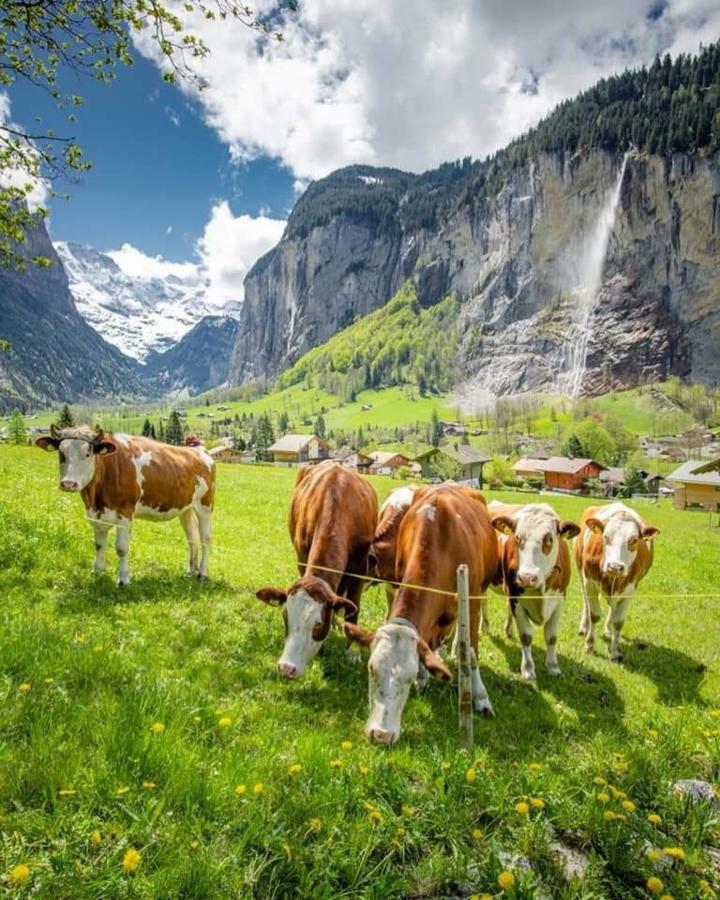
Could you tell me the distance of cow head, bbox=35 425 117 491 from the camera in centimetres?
888

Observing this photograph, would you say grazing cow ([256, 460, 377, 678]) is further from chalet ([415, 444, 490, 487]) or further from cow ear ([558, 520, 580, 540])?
chalet ([415, 444, 490, 487])

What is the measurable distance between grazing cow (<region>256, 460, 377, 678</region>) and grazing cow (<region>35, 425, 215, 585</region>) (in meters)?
3.04

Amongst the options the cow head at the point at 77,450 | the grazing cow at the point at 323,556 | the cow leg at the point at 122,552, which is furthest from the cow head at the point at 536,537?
the cow head at the point at 77,450

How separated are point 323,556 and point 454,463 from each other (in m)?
92.1

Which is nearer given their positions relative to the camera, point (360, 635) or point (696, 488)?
point (360, 635)

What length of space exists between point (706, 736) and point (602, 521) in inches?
177

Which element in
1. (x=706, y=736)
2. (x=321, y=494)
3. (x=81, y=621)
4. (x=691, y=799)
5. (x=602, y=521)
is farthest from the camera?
(x=602, y=521)

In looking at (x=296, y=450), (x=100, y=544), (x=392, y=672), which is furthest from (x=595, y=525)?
(x=296, y=450)

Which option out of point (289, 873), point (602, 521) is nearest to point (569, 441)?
point (602, 521)

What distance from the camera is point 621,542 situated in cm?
936

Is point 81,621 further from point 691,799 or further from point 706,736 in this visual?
point 706,736

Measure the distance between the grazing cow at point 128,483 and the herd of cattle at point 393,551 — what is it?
0.08ft

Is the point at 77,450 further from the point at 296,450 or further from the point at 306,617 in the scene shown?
the point at 296,450

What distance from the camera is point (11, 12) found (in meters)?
7.82
